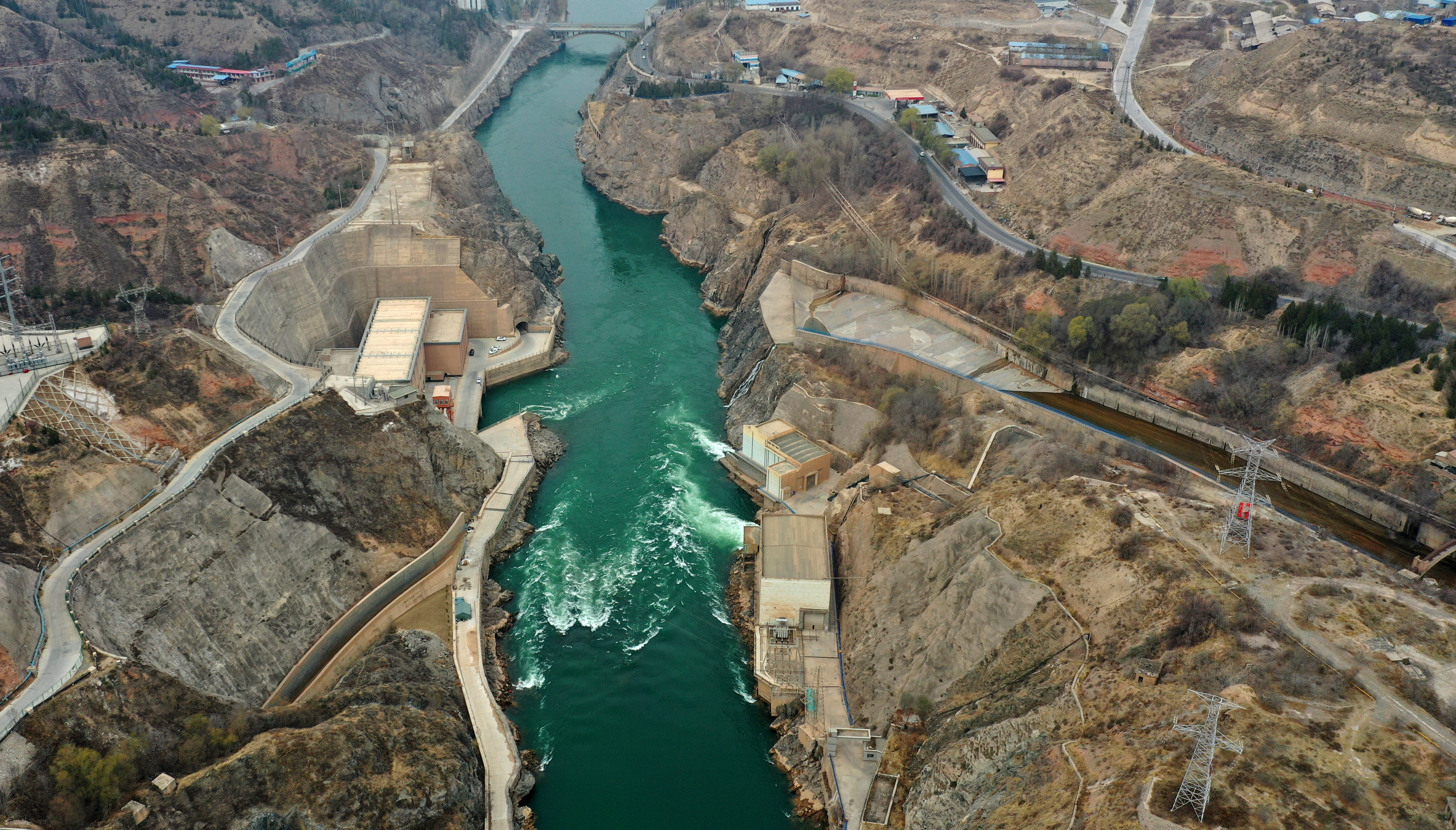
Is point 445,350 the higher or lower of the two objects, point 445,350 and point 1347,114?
the lower

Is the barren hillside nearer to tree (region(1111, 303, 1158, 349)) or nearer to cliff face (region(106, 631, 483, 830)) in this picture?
tree (region(1111, 303, 1158, 349))

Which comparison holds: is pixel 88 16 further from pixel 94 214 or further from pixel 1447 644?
pixel 1447 644

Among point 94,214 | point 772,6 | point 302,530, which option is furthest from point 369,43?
point 302,530

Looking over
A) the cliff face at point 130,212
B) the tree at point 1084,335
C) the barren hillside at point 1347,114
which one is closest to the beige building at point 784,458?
the tree at point 1084,335

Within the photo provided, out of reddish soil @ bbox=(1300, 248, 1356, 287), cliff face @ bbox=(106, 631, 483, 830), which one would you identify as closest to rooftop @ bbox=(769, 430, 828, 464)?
cliff face @ bbox=(106, 631, 483, 830)

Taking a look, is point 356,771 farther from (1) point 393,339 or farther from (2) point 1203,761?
(1) point 393,339

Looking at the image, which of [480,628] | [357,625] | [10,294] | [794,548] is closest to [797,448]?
[794,548]

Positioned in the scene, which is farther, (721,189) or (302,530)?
(721,189)

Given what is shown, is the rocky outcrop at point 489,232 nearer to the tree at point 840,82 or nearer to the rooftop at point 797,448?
the rooftop at point 797,448
